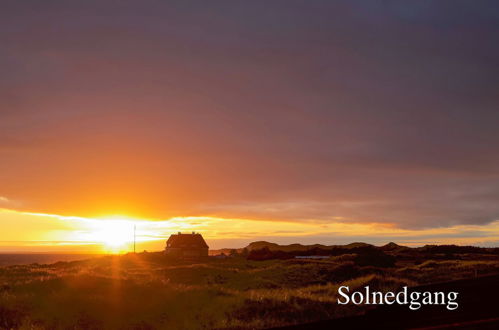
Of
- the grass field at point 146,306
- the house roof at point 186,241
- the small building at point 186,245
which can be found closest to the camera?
the grass field at point 146,306

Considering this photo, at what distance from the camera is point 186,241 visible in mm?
120625

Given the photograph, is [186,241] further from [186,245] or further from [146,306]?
[146,306]

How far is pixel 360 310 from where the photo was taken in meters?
19.7

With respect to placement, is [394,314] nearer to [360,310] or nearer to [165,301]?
[360,310]

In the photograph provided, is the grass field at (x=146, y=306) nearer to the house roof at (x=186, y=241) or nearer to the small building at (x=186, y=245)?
the small building at (x=186, y=245)

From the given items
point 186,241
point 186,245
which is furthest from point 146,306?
point 186,241

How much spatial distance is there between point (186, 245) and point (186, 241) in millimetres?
1623

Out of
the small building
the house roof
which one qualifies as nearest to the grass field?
the small building

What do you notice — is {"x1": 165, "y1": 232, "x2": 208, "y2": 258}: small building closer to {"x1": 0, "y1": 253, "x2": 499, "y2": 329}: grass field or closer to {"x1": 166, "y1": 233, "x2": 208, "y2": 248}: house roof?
{"x1": 166, "y1": 233, "x2": 208, "y2": 248}: house roof

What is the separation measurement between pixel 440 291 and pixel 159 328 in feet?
37.1

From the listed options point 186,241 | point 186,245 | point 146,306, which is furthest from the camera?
point 186,241

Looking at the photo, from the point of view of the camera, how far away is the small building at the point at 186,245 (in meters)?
118

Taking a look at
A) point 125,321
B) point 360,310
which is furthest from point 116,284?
point 360,310

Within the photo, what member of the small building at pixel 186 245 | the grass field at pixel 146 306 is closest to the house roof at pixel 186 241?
the small building at pixel 186 245
